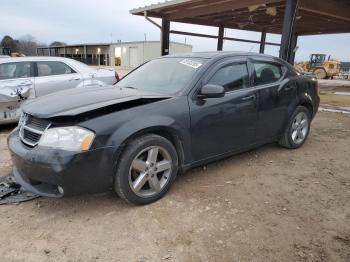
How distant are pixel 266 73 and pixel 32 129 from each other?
3160 mm

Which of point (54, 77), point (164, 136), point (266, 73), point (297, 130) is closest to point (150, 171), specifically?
point (164, 136)

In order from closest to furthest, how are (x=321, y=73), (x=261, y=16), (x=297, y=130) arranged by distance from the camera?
(x=297, y=130) → (x=261, y=16) → (x=321, y=73)

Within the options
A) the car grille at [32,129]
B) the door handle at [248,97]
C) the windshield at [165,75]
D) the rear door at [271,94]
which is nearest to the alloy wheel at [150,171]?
the windshield at [165,75]

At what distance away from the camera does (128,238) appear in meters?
2.60

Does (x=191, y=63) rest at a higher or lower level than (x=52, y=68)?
higher

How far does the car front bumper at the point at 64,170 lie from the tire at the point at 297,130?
3.10 metres

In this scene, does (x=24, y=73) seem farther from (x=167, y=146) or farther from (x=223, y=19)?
(x=223, y=19)

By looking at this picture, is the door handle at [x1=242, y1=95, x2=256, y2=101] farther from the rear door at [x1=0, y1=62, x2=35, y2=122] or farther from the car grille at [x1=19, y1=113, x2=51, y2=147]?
the rear door at [x1=0, y1=62, x2=35, y2=122]

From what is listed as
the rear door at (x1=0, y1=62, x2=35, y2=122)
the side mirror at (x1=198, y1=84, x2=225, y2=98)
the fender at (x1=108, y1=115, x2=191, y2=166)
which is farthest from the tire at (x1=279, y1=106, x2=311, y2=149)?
the rear door at (x1=0, y1=62, x2=35, y2=122)

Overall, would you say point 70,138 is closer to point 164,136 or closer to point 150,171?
point 150,171

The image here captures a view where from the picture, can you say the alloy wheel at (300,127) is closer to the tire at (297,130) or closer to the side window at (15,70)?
the tire at (297,130)

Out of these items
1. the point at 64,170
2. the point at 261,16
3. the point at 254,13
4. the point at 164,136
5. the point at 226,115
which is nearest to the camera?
the point at 64,170

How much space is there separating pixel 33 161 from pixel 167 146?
4.16 feet

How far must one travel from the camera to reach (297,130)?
4977 mm
